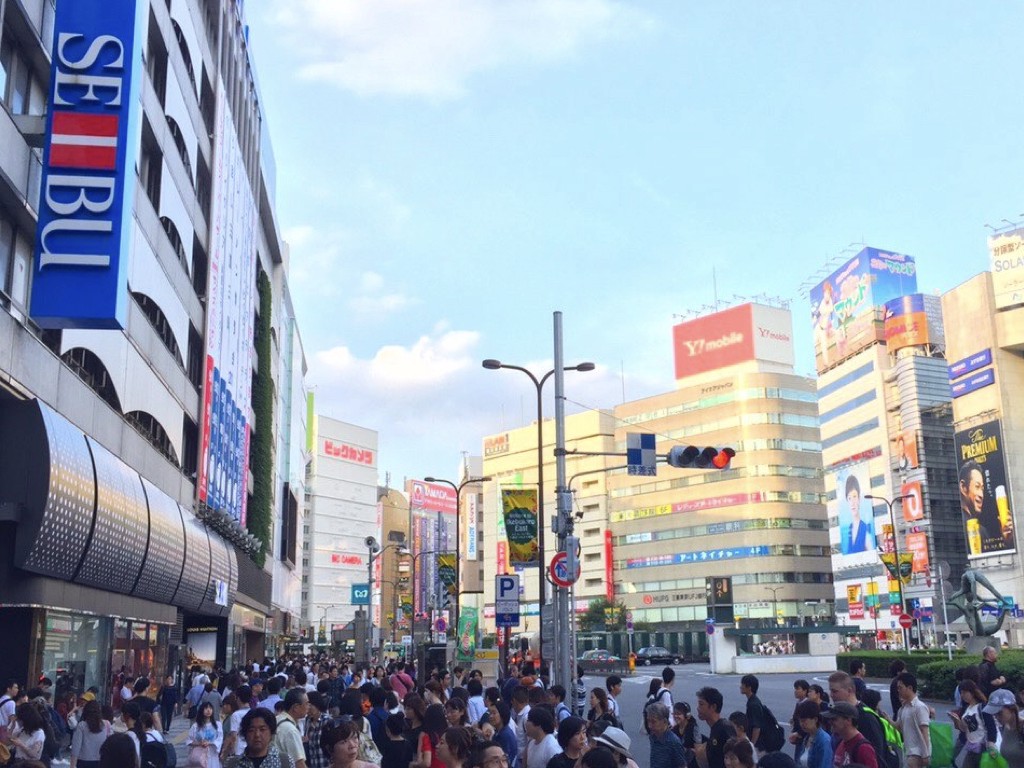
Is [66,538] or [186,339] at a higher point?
[186,339]

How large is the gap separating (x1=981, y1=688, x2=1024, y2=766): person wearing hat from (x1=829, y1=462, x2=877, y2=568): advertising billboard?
105178mm

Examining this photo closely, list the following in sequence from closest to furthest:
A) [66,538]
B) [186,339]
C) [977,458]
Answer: [66,538], [186,339], [977,458]

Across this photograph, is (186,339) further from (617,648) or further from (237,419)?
(617,648)

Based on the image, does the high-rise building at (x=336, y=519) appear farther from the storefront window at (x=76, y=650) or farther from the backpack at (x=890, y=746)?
the backpack at (x=890, y=746)

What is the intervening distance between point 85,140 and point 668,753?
52.4 feet

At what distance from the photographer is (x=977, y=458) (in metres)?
95.5

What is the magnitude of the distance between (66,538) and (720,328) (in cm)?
11929

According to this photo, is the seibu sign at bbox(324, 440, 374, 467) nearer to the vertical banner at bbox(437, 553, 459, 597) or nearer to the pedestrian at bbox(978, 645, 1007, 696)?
the vertical banner at bbox(437, 553, 459, 597)

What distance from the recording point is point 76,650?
81.6 ft

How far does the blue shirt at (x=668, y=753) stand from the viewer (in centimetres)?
909

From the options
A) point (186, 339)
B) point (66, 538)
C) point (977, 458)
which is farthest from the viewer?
point (977, 458)

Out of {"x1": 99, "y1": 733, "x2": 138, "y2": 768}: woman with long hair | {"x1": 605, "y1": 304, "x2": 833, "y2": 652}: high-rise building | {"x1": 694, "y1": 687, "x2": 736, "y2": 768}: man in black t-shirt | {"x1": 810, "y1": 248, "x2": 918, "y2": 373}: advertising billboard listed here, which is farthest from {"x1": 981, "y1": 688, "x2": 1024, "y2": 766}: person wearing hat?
{"x1": 605, "y1": 304, "x2": 833, "y2": 652}: high-rise building

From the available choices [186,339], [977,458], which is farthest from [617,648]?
[186,339]

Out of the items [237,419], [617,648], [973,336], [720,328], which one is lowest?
[617,648]
